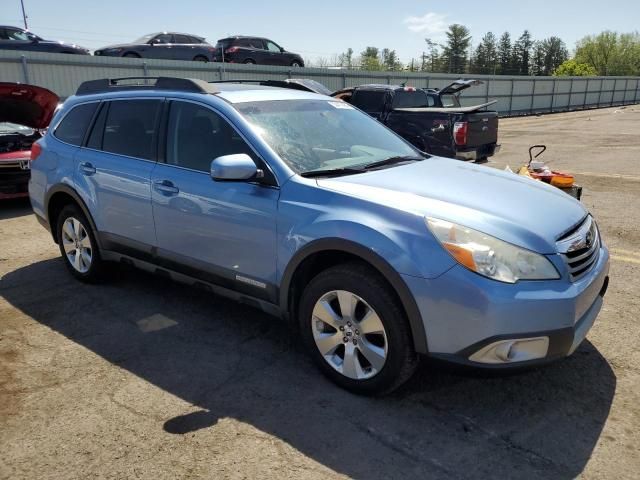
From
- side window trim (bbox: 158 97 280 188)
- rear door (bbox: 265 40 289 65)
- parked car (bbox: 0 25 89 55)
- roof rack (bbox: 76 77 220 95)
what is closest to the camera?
side window trim (bbox: 158 97 280 188)

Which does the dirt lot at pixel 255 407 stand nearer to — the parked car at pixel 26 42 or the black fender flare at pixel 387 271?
the black fender flare at pixel 387 271

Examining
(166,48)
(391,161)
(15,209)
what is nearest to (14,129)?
(15,209)

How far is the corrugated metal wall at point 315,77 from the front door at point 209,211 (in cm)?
1300

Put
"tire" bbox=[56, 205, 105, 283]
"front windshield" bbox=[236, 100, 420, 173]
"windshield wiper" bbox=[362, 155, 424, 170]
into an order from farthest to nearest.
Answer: "tire" bbox=[56, 205, 105, 283] < "windshield wiper" bbox=[362, 155, 424, 170] < "front windshield" bbox=[236, 100, 420, 173]

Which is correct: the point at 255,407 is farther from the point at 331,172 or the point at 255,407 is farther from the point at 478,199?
the point at 478,199

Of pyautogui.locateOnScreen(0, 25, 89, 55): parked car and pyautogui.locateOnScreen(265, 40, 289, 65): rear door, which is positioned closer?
pyautogui.locateOnScreen(0, 25, 89, 55): parked car

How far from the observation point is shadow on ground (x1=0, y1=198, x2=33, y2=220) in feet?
25.6

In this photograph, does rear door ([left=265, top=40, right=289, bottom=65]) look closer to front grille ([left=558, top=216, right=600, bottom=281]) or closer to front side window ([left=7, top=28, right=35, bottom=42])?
front side window ([left=7, top=28, right=35, bottom=42])

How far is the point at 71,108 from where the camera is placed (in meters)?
5.04

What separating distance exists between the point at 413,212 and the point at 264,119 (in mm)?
1390

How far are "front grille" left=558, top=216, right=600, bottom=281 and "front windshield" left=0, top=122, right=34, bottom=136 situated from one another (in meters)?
8.09

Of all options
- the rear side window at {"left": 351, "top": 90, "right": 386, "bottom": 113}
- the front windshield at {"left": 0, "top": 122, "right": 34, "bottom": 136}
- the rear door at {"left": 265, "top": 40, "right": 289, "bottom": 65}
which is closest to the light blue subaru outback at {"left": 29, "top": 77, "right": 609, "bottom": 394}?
the front windshield at {"left": 0, "top": 122, "right": 34, "bottom": 136}

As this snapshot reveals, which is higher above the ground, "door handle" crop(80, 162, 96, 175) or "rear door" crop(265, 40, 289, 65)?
"rear door" crop(265, 40, 289, 65)

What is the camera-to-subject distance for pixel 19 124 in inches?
333
